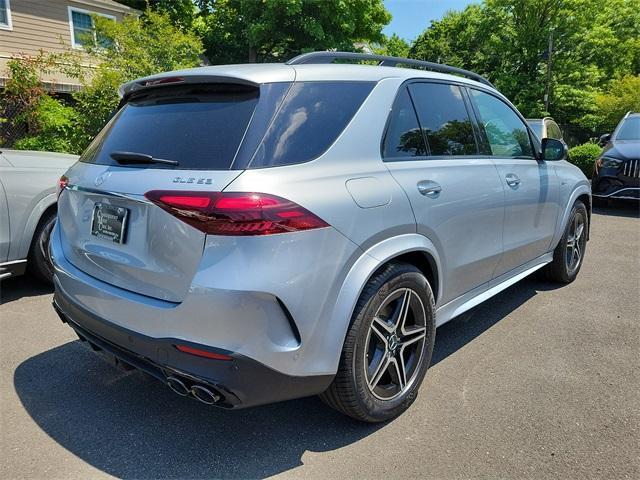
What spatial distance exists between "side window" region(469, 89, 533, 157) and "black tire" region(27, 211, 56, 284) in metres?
3.75

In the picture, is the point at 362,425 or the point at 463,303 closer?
the point at 362,425

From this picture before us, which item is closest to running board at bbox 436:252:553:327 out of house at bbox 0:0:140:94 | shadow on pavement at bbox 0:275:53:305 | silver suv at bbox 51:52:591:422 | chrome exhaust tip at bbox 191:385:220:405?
silver suv at bbox 51:52:591:422

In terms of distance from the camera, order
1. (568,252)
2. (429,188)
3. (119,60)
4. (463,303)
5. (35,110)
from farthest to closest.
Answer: (119,60), (35,110), (568,252), (463,303), (429,188)

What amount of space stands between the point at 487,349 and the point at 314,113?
220 cm

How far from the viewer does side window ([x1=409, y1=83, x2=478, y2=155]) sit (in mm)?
2979

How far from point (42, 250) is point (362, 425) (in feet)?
11.0

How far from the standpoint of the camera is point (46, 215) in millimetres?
4496

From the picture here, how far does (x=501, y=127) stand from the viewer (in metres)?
3.86

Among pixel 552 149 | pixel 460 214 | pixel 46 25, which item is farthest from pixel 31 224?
pixel 46 25

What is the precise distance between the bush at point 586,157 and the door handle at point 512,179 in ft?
36.2

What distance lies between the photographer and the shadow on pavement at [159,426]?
7.71 ft

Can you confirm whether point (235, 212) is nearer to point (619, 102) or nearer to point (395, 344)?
point (395, 344)

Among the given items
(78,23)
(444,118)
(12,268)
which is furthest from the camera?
(78,23)

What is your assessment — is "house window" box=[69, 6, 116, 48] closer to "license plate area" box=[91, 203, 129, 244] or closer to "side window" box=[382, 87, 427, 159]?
"license plate area" box=[91, 203, 129, 244]
